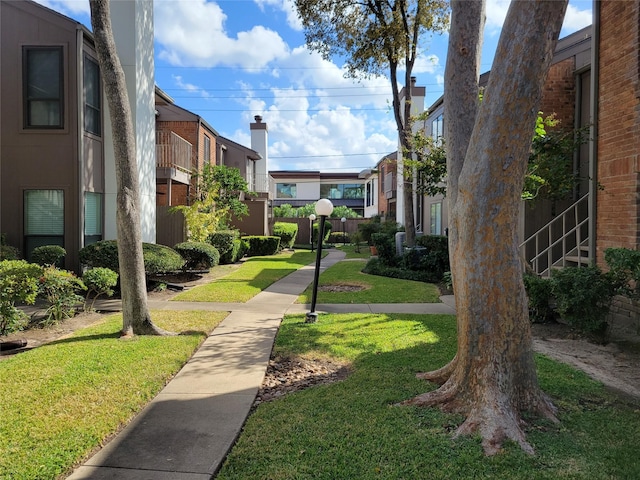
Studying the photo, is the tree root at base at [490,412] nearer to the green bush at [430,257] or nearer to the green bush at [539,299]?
the green bush at [539,299]

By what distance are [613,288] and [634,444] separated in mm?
3513

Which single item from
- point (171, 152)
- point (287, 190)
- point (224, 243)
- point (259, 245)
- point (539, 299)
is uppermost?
point (287, 190)

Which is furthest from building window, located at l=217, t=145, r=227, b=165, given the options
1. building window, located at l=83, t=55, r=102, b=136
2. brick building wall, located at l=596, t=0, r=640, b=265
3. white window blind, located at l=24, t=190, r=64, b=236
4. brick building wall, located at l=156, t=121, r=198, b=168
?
brick building wall, located at l=596, t=0, r=640, b=265

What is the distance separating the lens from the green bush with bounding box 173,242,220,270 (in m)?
14.8

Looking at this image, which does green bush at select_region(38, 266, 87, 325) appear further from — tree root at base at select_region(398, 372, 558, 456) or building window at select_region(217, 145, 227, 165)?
building window at select_region(217, 145, 227, 165)

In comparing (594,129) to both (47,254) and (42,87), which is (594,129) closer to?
(47,254)

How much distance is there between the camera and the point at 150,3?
13461 millimetres

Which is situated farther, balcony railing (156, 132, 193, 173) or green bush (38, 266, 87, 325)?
balcony railing (156, 132, 193, 173)

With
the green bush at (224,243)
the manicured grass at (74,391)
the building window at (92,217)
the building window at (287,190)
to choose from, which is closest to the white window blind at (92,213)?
the building window at (92,217)

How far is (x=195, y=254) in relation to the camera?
14984mm

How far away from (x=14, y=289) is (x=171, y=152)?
434 inches

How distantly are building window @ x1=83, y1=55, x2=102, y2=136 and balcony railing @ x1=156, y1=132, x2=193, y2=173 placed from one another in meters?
4.66

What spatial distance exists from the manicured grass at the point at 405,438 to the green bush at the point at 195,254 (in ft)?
33.7

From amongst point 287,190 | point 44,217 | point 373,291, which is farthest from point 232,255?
point 287,190
